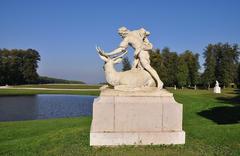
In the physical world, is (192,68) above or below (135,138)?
above

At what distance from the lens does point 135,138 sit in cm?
846

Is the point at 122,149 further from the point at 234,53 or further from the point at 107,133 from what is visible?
the point at 234,53

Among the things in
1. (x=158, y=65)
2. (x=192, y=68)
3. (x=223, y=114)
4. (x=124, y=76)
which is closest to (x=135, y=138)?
(x=124, y=76)

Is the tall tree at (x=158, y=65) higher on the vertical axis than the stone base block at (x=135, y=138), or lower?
higher

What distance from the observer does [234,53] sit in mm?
70000

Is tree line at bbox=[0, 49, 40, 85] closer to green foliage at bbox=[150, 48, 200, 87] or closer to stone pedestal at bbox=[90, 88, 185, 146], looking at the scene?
green foliage at bbox=[150, 48, 200, 87]

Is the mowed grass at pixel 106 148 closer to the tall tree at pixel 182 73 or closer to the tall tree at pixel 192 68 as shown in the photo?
the tall tree at pixel 182 73

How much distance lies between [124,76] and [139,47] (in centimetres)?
93

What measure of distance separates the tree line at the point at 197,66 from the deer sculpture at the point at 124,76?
49.2m

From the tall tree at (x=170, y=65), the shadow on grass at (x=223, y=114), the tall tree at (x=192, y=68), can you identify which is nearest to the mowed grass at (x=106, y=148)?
the shadow on grass at (x=223, y=114)

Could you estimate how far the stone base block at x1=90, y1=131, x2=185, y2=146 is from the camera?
8.32 meters

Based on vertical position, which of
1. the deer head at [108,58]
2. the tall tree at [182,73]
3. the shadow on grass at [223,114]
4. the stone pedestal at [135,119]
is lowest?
the shadow on grass at [223,114]

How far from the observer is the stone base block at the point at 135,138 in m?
8.32

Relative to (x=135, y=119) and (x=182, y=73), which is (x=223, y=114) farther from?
(x=182, y=73)
